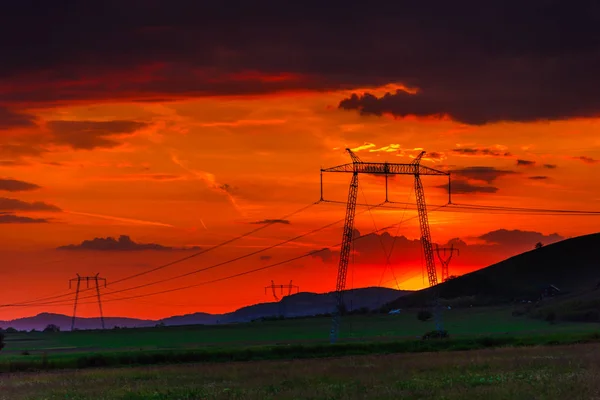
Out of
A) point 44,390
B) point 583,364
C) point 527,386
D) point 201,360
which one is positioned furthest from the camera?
point 201,360

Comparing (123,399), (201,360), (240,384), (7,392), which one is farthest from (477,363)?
(201,360)

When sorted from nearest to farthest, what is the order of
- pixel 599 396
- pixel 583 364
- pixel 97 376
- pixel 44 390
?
pixel 599 396, pixel 583 364, pixel 44 390, pixel 97 376

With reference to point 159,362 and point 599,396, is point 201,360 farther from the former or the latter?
point 599,396

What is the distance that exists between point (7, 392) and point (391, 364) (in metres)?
29.4

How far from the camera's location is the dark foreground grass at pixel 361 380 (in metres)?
51.7

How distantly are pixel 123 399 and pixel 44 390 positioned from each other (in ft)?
42.7

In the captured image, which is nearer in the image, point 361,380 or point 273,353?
point 361,380

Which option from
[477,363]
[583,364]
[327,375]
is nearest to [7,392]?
[327,375]

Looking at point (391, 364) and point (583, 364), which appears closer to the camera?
point (583, 364)

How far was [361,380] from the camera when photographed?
205 ft

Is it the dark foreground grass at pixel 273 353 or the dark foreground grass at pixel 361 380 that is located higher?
the dark foreground grass at pixel 273 353

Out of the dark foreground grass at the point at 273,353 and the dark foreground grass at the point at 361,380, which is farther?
the dark foreground grass at the point at 273,353

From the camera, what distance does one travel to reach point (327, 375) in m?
68.4

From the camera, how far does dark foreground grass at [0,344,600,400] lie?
170ft
